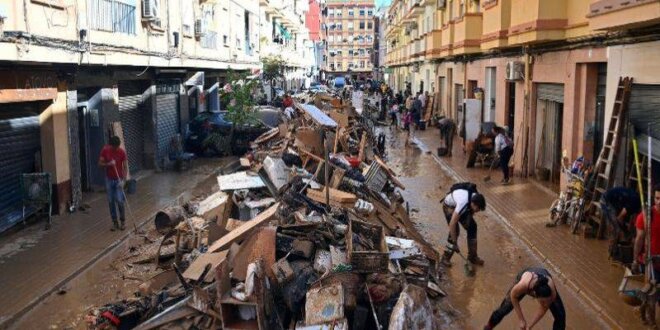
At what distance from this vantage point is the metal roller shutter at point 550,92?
16609 mm

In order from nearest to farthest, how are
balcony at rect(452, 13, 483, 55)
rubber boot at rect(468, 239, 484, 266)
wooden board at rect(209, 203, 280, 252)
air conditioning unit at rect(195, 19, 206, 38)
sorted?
wooden board at rect(209, 203, 280, 252), rubber boot at rect(468, 239, 484, 266), air conditioning unit at rect(195, 19, 206, 38), balcony at rect(452, 13, 483, 55)

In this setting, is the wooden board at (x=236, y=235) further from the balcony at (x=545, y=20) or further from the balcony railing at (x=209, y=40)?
the balcony railing at (x=209, y=40)

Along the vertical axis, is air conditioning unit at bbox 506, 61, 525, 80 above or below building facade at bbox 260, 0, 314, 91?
below

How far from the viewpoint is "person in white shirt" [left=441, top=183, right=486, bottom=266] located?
10141 mm

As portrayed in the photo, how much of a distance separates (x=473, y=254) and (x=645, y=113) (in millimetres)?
3926

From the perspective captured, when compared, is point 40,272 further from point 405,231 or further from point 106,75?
point 106,75

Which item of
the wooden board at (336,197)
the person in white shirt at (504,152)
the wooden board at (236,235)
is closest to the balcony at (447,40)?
the person in white shirt at (504,152)

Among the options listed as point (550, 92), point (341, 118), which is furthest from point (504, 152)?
point (341, 118)

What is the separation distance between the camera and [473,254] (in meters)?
10.7

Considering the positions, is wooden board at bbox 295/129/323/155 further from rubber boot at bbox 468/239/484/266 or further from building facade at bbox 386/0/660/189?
rubber boot at bbox 468/239/484/266

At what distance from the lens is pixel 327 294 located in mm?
7328

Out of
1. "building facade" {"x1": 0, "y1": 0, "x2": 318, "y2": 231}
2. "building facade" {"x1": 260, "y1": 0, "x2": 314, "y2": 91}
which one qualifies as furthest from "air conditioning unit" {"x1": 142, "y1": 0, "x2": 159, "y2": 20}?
"building facade" {"x1": 260, "y1": 0, "x2": 314, "y2": 91}

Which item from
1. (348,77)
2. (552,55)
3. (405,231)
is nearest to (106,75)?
(405,231)

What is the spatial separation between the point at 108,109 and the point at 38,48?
588 centimetres
